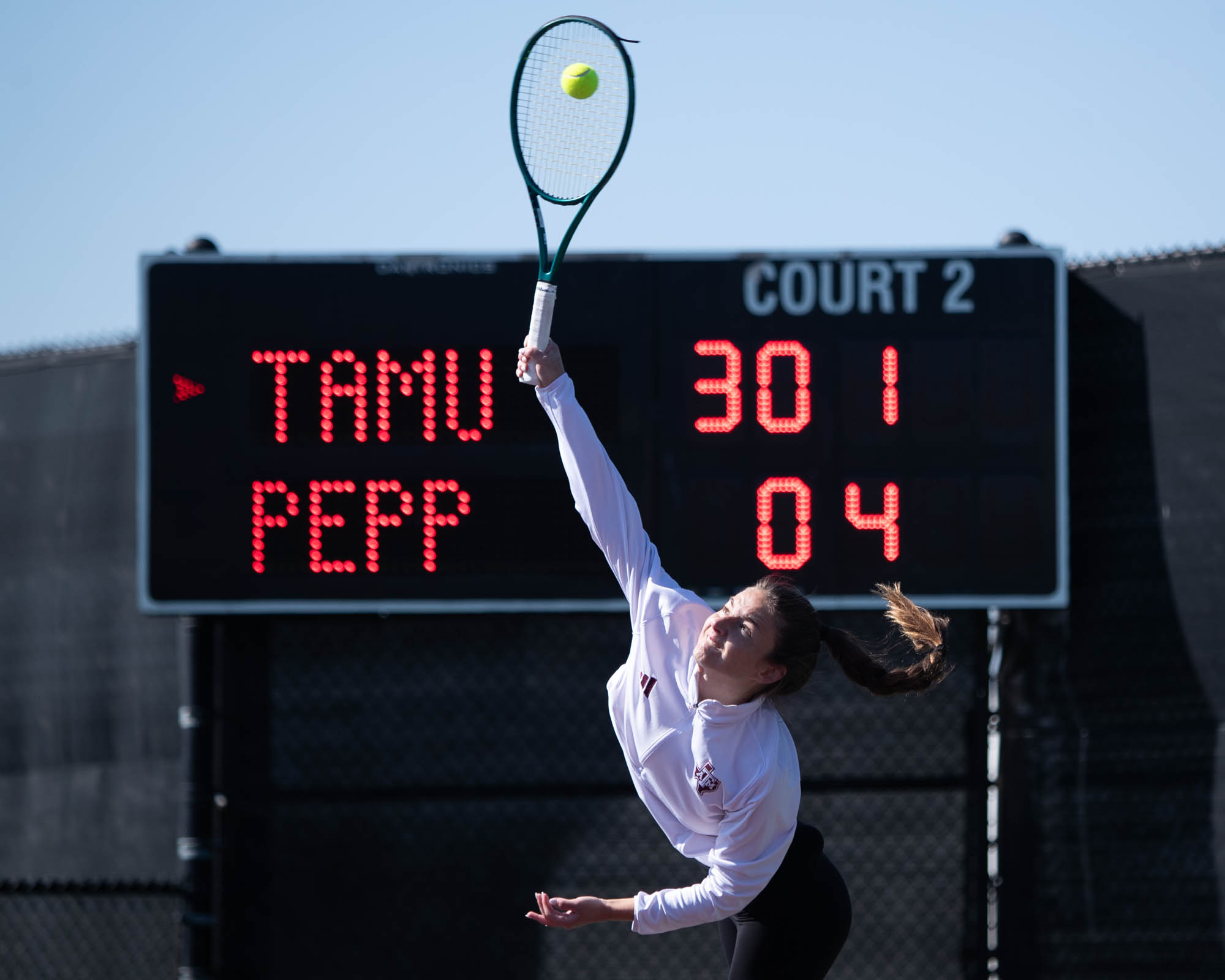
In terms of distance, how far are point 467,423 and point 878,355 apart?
1.67 metres

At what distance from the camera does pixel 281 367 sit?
564 cm

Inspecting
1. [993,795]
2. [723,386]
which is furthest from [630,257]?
[993,795]

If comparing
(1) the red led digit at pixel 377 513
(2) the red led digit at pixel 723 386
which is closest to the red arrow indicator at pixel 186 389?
(1) the red led digit at pixel 377 513

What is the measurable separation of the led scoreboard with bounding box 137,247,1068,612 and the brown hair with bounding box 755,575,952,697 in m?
2.63

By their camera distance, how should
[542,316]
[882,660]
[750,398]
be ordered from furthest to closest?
[750,398] < [882,660] < [542,316]

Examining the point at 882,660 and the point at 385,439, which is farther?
the point at 385,439

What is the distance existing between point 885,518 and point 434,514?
1.79 m

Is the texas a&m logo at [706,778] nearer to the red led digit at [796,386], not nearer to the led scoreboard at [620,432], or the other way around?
the led scoreboard at [620,432]

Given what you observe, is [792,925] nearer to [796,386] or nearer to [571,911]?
[571,911]

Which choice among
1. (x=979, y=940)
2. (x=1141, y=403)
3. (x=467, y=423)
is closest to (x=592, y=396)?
(x=467, y=423)

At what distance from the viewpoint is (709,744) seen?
2.71 metres

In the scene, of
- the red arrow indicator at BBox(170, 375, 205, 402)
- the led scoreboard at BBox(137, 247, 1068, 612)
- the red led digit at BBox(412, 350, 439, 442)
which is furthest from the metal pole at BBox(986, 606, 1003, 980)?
the red arrow indicator at BBox(170, 375, 205, 402)

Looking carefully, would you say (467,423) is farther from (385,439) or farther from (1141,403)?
(1141,403)

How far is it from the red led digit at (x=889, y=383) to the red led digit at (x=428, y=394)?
1.79 metres
